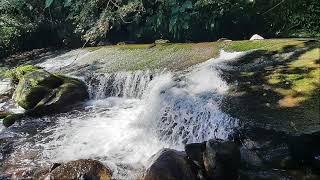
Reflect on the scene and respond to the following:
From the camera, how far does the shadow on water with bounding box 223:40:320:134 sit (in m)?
6.56

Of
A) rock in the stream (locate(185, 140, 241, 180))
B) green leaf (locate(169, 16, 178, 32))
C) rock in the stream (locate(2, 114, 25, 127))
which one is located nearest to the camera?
rock in the stream (locate(185, 140, 241, 180))

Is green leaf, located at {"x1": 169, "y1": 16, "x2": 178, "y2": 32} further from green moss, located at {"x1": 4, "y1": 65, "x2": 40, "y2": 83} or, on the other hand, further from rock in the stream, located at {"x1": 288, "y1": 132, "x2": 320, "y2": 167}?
rock in the stream, located at {"x1": 288, "y1": 132, "x2": 320, "y2": 167}

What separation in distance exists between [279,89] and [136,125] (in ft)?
9.80

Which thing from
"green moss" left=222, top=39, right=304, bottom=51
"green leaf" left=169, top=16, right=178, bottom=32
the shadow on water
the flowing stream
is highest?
"green leaf" left=169, top=16, right=178, bottom=32

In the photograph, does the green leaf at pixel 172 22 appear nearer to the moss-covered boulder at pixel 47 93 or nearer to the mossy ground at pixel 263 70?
the mossy ground at pixel 263 70

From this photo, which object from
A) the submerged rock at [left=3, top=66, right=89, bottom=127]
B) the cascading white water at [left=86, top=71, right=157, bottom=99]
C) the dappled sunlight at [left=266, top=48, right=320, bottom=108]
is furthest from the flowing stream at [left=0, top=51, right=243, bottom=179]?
the dappled sunlight at [left=266, top=48, right=320, bottom=108]

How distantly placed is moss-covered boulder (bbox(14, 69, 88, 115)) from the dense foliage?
3278mm

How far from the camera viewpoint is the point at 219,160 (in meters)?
6.01

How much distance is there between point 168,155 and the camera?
6051 mm

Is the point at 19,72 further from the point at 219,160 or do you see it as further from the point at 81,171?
the point at 219,160

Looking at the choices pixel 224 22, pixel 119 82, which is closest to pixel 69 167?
pixel 119 82

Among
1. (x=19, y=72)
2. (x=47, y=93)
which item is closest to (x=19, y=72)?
(x=19, y=72)

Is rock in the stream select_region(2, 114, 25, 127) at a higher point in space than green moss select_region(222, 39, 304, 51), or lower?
lower

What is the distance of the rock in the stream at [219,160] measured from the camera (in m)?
6.02
